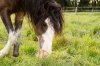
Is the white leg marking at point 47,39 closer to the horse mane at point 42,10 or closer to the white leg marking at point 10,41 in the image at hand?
the horse mane at point 42,10

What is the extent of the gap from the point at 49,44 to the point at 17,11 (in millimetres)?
917

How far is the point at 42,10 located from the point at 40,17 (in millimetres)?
119

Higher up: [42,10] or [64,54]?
[42,10]

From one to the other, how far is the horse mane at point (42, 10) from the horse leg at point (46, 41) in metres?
0.11

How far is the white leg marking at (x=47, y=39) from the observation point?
4676 mm

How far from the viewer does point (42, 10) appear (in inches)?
190

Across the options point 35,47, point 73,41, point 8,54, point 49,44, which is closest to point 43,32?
point 49,44

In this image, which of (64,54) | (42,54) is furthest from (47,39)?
(64,54)

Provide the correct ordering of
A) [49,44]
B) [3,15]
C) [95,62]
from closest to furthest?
[49,44]
[3,15]
[95,62]

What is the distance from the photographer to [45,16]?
482cm

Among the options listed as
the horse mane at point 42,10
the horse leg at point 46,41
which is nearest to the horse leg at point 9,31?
the horse mane at point 42,10

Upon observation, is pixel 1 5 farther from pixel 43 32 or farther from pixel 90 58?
pixel 90 58

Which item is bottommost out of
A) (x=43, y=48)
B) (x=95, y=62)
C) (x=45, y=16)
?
(x=95, y=62)

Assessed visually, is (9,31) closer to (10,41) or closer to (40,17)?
(10,41)
